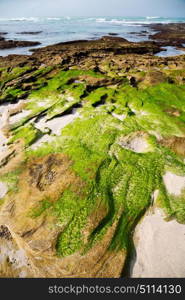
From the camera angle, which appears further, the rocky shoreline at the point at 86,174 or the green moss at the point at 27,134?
the green moss at the point at 27,134

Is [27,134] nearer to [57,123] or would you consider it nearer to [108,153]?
[57,123]

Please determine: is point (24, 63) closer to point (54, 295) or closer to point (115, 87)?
point (115, 87)

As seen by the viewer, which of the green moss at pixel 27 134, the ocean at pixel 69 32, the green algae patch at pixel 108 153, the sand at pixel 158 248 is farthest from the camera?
the ocean at pixel 69 32

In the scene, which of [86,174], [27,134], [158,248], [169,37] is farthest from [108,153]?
[169,37]

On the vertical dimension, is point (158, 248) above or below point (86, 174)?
below

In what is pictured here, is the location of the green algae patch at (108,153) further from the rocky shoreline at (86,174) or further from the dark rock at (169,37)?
the dark rock at (169,37)

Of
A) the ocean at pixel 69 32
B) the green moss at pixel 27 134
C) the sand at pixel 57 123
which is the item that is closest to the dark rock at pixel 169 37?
the ocean at pixel 69 32

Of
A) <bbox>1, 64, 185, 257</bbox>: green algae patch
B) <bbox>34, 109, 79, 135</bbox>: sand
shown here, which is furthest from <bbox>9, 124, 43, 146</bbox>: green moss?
<bbox>34, 109, 79, 135</bbox>: sand
